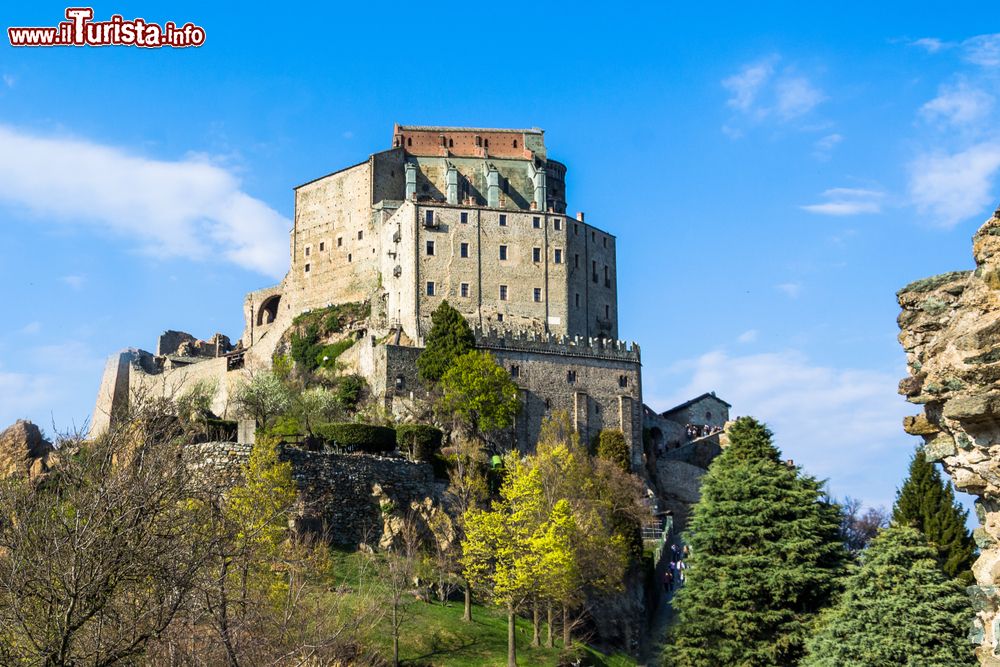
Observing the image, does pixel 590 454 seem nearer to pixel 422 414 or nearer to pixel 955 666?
pixel 422 414

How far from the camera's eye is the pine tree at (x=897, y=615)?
96.4ft

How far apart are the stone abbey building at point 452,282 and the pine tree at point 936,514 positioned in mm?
25282

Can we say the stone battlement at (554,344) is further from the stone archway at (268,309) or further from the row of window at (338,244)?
the stone archway at (268,309)

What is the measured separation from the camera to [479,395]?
218 ft

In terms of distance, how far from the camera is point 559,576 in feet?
141

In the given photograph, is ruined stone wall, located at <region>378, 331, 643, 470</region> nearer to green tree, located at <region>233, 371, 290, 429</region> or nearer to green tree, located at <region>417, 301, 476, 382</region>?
green tree, located at <region>417, 301, 476, 382</region>

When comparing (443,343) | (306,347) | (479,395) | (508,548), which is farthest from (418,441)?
(306,347)

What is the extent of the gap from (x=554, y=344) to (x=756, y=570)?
36.4m

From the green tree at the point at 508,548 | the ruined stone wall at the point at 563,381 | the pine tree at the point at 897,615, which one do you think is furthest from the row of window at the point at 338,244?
the pine tree at the point at 897,615

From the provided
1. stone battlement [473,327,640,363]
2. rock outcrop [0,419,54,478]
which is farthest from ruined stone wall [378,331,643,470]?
rock outcrop [0,419,54,478]

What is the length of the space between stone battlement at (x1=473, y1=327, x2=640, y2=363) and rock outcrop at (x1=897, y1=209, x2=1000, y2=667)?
2083 inches

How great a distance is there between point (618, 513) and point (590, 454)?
527 inches

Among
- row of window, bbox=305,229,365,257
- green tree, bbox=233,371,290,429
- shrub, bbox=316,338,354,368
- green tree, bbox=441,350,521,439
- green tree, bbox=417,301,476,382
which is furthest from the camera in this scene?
row of window, bbox=305,229,365,257

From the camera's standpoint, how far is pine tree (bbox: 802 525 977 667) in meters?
29.4
